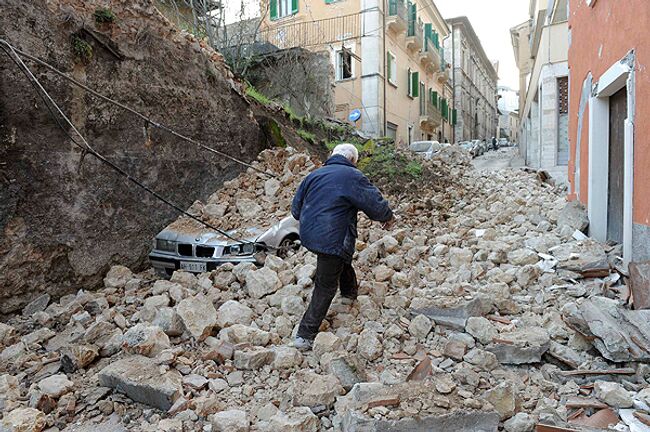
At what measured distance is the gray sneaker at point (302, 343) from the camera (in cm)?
371

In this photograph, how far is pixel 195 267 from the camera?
5285 mm

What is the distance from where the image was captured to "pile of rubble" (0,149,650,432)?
2.76m

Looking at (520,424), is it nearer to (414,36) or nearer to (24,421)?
(24,421)

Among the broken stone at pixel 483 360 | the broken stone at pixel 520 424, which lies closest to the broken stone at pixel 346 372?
the broken stone at pixel 483 360

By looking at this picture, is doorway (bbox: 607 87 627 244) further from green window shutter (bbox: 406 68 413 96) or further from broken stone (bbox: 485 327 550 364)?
green window shutter (bbox: 406 68 413 96)

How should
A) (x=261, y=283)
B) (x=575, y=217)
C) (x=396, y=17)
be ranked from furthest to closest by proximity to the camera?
1. (x=396, y=17)
2. (x=575, y=217)
3. (x=261, y=283)

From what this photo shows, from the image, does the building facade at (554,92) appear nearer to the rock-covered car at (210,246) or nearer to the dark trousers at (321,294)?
the rock-covered car at (210,246)

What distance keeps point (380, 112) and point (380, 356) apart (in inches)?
697

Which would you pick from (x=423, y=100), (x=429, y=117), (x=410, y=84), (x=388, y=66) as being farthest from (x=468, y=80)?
(x=388, y=66)

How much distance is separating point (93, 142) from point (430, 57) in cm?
2351

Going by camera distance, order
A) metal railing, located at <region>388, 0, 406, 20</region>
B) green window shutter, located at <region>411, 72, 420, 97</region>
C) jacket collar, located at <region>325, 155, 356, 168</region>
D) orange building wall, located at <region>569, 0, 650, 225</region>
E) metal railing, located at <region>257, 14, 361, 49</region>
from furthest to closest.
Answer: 1. green window shutter, located at <region>411, 72, 420, 97</region>
2. metal railing, located at <region>388, 0, 406, 20</region>
3. metal railing, located at <region>257, 14, 361, 49</region>
4. orange building wall, located at <region>569, 0, 650, 225</region>
5. jacket collar, located at <region>325, 155, 356, 168</region>

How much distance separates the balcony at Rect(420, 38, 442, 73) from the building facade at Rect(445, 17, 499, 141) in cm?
681

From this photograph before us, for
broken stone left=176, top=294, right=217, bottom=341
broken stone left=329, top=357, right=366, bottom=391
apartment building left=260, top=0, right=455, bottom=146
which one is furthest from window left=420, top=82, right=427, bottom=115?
broken stone left=329, top=357, right=366, bottom=391

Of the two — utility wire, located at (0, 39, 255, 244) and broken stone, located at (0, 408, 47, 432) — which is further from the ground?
utility wire, located at (0, 39, 255, 244)
